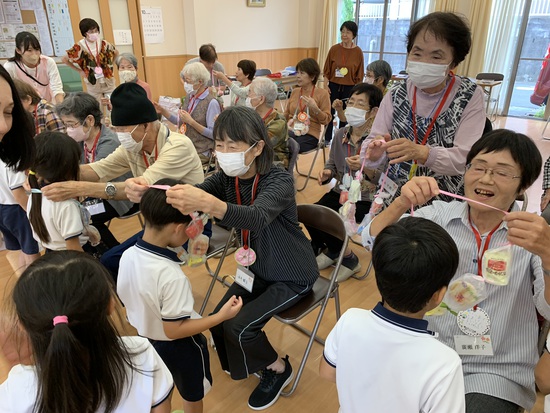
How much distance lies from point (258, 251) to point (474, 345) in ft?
3.51

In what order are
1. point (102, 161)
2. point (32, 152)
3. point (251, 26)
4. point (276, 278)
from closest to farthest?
point (32, 152), point (276, 278), point (102, 161), point (251, 26)

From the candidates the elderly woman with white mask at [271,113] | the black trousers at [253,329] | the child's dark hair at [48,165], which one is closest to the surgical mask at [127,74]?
the elderly woman with white mask at [271,113]

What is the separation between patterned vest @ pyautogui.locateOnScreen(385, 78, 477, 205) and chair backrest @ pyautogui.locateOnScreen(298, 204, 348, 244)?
299 millimetres

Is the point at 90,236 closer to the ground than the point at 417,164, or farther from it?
closer to the ground

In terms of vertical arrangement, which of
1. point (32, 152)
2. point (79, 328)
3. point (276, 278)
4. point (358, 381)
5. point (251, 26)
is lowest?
point (276, 278)

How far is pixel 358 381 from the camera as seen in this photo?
1107mm

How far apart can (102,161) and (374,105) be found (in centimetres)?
215

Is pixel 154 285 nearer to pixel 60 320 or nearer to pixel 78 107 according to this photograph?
pixel 60 320

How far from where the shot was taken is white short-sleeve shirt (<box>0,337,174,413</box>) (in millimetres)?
924

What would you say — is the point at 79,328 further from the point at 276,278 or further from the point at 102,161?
the point at 102,161

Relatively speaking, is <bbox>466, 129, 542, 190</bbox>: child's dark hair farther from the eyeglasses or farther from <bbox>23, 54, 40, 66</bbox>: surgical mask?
<bbox>23, 54, 40, 66</bbox>: surgical mask

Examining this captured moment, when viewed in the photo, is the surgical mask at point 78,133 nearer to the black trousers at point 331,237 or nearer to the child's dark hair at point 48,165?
the child's dark hair at point 48,165

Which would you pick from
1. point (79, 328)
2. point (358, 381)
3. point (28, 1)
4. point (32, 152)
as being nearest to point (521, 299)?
point (358, 381)

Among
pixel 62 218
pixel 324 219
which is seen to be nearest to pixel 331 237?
pixel 324 219
